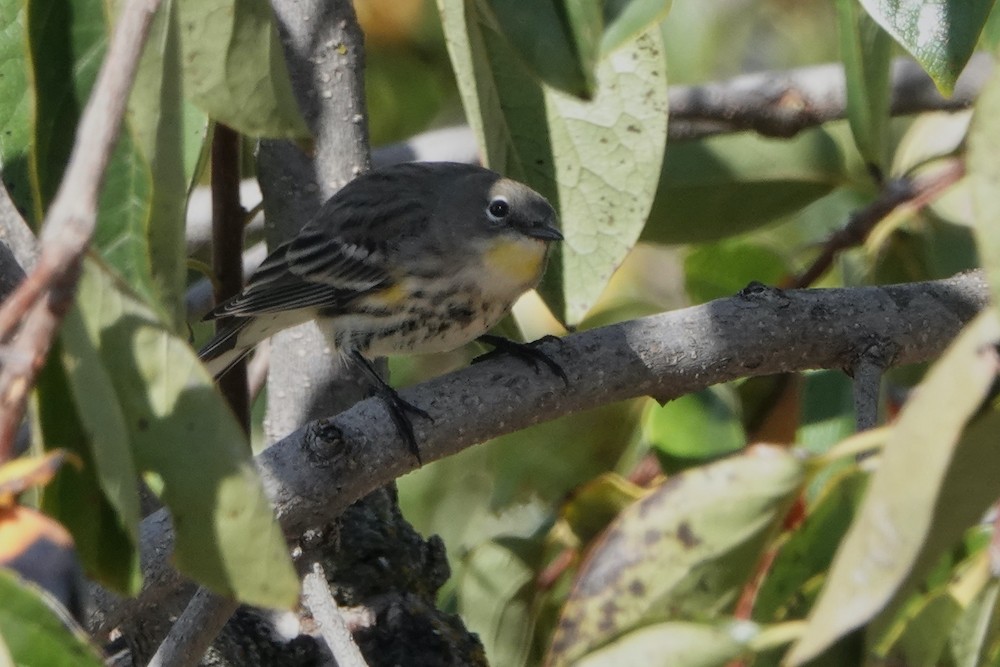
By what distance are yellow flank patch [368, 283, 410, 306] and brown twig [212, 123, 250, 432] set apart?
38cm

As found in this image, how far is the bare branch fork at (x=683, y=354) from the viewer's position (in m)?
1.56

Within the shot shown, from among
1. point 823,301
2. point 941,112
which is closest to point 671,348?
point 823,301

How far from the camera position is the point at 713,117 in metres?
2.66

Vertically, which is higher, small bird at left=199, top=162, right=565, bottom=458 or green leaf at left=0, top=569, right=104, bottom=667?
green leaf at left=0, top=569, right=104, bottom=667

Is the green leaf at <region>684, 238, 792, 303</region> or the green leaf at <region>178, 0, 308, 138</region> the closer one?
the green leaf at <region>178, 0, 308, 138</region>

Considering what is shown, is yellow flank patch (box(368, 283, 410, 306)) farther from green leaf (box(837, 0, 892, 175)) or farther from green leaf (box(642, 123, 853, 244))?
green leaf (box(837, 0, 892, 175))

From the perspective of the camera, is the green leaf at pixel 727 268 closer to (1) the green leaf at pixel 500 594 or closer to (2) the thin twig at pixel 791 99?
(2) the thin twig at pixel 791 99

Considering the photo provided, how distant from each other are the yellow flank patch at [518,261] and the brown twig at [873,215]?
0.46m

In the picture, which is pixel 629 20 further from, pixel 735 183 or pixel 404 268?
pixel 404 268

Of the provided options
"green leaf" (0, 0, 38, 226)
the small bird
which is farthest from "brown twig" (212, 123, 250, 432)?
"green leaf" (0, 0, 38, 226)

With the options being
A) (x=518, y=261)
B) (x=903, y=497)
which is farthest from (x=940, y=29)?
(x=518, y=261)

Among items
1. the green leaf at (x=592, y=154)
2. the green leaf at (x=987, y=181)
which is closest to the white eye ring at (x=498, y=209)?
the green leaf at (x=592, y=154)

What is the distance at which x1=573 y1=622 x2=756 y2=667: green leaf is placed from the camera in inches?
32.7

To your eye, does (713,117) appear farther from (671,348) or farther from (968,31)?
(968,31)
